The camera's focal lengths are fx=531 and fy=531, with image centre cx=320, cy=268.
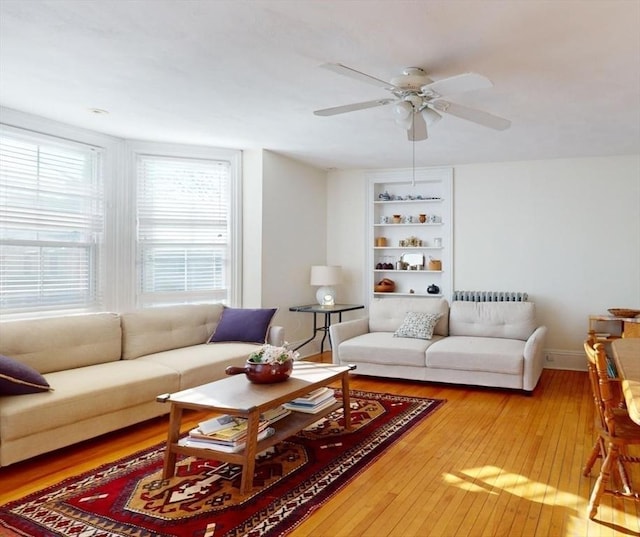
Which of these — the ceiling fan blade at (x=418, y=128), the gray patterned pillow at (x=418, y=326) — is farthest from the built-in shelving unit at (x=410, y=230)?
the ceiling fan blade at (x=418, y=128)

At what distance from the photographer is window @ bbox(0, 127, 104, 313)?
4.35 metres

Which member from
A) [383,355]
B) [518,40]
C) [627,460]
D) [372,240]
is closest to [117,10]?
[518,40]

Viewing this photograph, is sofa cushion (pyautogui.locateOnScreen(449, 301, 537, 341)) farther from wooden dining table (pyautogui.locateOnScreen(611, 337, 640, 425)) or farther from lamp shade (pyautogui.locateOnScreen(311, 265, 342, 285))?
wooden dining table (pyautogui.locateOnScreen(611, 337, 640, 425))

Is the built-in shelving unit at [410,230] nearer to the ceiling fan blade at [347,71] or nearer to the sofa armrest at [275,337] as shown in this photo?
the sofa armrest at [275,337]

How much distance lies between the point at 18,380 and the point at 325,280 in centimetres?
381

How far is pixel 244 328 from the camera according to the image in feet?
16.9

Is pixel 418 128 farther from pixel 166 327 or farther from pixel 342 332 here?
pixel 166 327

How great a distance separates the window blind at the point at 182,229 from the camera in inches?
215

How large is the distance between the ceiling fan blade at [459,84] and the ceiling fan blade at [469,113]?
0.76 feet

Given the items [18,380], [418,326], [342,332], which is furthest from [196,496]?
[418,326]

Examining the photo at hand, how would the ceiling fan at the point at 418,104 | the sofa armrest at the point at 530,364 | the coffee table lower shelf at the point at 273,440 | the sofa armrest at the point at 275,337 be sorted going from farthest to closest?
the sofa armrest at the point at 275,337, the sofa armrest at the point at 530,364, the ceiling fan at the point at 418,104, the coffee table lower shelf at the point at 273,440

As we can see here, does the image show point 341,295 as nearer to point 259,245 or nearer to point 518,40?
point 259,245

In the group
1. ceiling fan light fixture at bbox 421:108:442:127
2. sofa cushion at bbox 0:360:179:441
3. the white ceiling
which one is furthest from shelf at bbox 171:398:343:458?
the white ceiling

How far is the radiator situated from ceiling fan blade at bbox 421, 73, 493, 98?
379 centimetres
